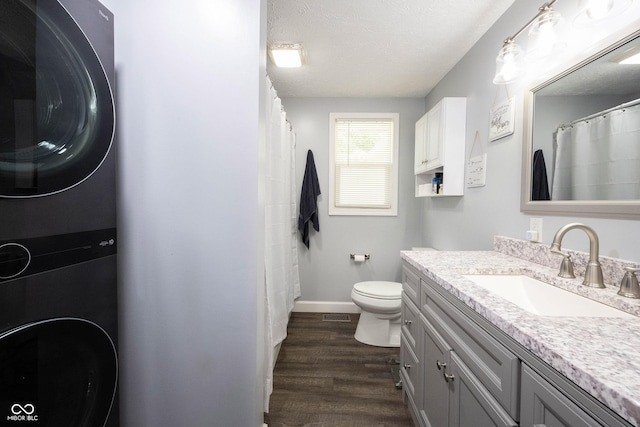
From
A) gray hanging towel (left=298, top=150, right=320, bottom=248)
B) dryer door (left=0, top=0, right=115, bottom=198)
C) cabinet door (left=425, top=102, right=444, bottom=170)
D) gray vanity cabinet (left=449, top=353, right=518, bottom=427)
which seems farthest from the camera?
gray hanging towel (left=298, top=150, right=320, bottom=248)

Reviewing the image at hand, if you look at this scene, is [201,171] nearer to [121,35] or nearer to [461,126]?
[121,35]

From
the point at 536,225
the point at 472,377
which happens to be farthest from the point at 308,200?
the point at 472,377

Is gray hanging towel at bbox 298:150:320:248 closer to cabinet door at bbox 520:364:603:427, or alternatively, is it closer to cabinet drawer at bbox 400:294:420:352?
cabinet drawer at bbox 400:294:420:352

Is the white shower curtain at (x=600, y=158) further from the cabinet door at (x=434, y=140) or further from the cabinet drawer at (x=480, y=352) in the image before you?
the cabinet door at (x=434, y=140)

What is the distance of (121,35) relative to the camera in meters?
1.04

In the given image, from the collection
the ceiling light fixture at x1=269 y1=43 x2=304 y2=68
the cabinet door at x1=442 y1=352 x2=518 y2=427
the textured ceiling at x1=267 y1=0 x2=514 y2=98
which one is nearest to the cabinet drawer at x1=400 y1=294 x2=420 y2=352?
the cabinet door at x1=442 y1=352 x2=518 y2=427

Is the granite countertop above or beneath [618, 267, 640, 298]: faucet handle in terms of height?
beneath

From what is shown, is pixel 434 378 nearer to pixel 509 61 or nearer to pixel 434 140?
pixel 509 61

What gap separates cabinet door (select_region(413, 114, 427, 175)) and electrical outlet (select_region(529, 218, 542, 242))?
1.07 metres

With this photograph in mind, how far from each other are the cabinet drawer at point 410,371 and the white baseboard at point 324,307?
129 centimetres

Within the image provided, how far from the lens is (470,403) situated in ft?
2.82

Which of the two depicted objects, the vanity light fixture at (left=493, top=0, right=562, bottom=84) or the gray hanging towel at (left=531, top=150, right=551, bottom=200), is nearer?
the vanity light fixture at (left=493, top=0, right=562, bottom=84)

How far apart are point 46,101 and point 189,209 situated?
506mm

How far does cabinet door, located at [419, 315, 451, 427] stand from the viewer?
1.04 metres
